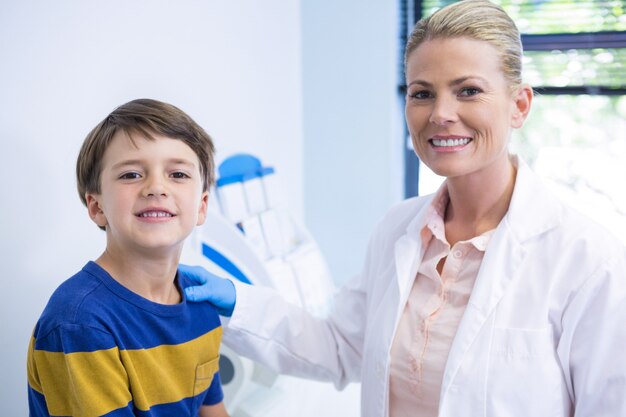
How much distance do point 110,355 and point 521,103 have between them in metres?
0.79

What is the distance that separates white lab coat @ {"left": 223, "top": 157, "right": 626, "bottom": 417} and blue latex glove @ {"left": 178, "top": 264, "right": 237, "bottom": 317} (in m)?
0.28

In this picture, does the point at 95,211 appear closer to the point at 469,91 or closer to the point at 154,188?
the point at 154,188

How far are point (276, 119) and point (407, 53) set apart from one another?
1.20m

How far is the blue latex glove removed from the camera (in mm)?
1129

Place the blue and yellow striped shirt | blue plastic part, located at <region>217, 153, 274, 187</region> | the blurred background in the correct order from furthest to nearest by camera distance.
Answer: blue plastic part, located at <region>217, 153, 274, 187</region> < the blurred background < the blue and yellow striped shirt

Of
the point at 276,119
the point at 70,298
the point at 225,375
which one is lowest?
the point at 225,375

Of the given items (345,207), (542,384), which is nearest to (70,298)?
(542,384)

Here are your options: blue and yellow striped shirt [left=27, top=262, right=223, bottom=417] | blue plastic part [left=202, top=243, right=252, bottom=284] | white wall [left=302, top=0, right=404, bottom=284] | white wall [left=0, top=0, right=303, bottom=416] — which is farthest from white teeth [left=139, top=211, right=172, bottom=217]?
white wall [left=302, top=0, right=404, bottom=284]

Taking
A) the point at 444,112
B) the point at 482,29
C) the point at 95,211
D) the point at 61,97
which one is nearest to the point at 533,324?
the point at 444,112

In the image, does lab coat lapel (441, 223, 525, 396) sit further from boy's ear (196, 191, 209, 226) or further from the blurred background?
the blurred background

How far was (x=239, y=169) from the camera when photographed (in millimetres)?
1849

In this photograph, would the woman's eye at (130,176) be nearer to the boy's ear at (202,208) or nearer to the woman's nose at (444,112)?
the boy's ear at (202,208)

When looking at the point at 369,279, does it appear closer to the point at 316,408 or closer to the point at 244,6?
the point at 316,408

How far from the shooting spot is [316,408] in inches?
62.0
